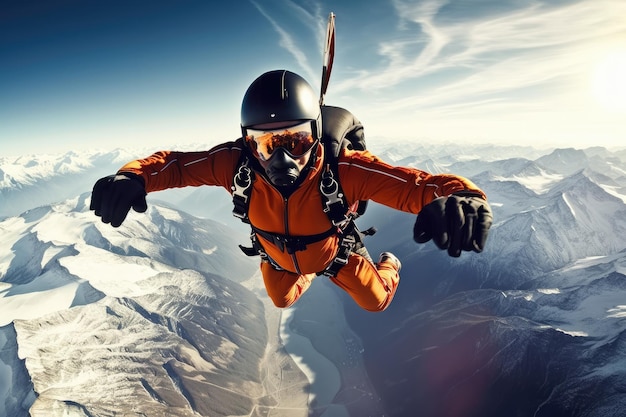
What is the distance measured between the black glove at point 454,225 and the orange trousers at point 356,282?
328 cm

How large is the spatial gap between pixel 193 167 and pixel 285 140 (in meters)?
1.70

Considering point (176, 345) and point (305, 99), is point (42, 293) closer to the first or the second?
point (176, 345)

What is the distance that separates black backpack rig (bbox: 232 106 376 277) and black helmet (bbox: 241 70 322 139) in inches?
16.3

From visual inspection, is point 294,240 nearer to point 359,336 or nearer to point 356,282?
point 356,282

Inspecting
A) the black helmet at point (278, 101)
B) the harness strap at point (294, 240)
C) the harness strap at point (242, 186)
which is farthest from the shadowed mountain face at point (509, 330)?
the black helmet at point (278, 101)

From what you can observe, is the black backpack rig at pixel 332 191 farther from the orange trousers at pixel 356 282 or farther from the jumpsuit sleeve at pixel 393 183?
the orange trousers at pixel 356 282

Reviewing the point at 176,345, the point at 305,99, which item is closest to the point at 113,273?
the point at 176,345

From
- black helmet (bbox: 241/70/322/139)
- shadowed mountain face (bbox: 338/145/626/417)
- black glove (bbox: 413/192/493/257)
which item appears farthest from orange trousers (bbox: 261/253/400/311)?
shadowed mountain face (bbox: 338/145/626/417)

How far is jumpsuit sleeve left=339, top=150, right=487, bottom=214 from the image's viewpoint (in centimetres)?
392

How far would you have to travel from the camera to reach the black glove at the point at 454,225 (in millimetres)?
3154

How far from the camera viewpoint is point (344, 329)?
127125 millimetres

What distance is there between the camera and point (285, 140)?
4477mm

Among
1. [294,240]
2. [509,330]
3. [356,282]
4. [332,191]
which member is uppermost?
[332,191]

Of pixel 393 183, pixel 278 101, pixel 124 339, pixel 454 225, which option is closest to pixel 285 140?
pixel 278 101
